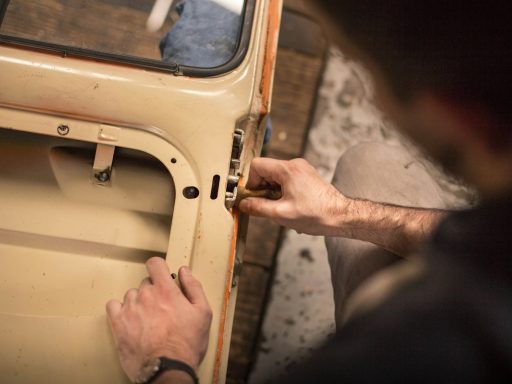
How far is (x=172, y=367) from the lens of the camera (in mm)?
747

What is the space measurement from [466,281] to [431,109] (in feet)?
5.01

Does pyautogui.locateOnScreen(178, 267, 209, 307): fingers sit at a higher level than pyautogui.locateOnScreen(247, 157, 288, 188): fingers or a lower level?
lower

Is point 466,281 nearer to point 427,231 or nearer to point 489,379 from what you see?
point 489,379

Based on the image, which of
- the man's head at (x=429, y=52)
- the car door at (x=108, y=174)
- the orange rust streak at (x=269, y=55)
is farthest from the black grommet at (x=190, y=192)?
the man's head at (x=429, y=52)

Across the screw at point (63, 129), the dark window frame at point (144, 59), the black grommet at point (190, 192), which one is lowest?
the black grommet at point (190, 192)

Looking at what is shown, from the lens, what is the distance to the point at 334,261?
46.9 inches

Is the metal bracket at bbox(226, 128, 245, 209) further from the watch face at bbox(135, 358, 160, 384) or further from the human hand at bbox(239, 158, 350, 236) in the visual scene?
the watch face at bbox(135, 358, 160, 384)

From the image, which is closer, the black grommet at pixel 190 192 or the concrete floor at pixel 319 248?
the black grommet at pixel 190 192

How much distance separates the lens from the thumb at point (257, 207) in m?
0.92

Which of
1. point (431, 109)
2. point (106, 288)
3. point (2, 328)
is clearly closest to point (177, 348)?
point (106, 288)

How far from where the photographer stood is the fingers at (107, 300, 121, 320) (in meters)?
0.83

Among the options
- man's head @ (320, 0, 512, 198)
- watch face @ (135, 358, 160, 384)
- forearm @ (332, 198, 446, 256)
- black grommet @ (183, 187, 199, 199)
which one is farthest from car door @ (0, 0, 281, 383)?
man's head @ (320, 0, 512, 198)

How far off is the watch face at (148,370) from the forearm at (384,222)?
0.46m

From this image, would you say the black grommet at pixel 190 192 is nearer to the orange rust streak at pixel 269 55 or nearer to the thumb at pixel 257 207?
the thumb at pixel 257 207
